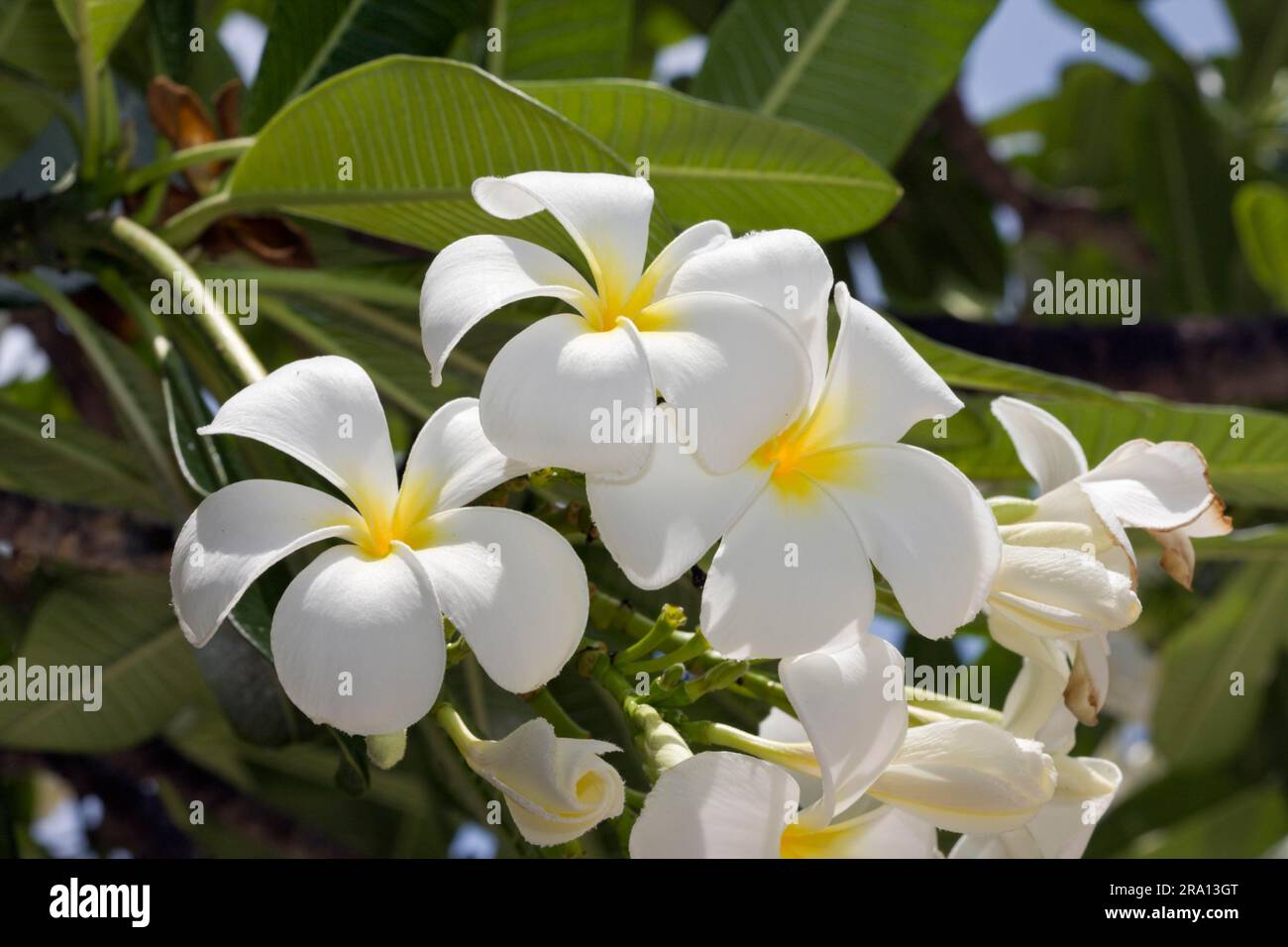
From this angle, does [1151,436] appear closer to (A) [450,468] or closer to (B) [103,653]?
(A) [450,468]

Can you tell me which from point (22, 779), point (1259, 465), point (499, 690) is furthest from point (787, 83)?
point (22, 779)

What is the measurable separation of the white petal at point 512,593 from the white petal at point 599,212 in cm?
13

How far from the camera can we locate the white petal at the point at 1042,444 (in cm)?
76

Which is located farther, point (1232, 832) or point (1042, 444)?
point (1232, 832)

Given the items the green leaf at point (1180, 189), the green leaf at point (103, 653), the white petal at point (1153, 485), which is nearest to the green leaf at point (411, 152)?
the white petal at point (1153, 485)

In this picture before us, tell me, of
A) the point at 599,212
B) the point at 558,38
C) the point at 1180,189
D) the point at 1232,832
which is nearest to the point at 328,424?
the point at 599,212

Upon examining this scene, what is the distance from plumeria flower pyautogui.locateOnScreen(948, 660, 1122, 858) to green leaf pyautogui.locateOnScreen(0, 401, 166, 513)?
2.55 ft

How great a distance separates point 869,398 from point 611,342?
0.13m

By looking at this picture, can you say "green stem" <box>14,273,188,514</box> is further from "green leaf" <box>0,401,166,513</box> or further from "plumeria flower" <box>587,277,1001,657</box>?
"plumeria flower" <box>587,277,1001,657</box>

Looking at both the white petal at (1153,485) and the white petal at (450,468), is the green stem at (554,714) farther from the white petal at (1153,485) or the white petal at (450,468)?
the white petal at (1153,485)

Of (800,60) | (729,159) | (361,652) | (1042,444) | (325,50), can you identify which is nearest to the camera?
(361,652)

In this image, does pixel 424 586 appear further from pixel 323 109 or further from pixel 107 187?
pixel 107 187

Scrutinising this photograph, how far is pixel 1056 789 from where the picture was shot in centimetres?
71

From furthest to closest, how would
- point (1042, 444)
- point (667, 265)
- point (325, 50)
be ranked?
point (325, 50) → point (1042, 444) → point (667, 265)
